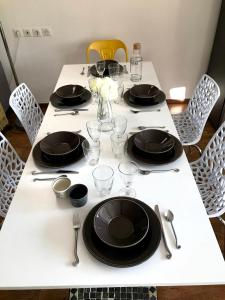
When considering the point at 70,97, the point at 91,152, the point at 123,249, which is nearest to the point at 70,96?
the point at 70,97

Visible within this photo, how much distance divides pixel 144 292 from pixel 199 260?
66 cm

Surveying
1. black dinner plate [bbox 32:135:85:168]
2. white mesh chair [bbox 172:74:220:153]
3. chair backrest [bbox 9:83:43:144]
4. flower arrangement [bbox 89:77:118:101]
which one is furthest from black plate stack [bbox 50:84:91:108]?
white mesh chair [bbox 172:74:220:153]

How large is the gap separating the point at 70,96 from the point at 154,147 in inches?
26.9

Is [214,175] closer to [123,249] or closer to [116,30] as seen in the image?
[123,249]

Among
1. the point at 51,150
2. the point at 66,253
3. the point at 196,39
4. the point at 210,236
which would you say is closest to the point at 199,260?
the point at 210,236

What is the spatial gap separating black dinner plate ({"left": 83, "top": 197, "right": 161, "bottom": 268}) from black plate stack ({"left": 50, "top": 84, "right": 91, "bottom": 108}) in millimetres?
900

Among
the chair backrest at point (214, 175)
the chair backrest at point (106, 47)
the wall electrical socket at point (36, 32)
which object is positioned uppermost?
the wall electrical socket at point (36, 32)

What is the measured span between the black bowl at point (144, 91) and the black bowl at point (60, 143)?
20.7 inches

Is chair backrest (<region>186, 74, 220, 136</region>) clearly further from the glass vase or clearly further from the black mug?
the black mug

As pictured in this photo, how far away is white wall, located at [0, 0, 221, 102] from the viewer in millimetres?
2309

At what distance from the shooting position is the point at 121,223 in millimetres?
940

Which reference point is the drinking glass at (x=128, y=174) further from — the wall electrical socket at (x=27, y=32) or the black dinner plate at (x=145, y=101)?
the wall electrical socket at (x=27, y=32)

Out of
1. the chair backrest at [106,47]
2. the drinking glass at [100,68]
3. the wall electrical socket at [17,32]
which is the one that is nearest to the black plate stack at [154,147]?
the drinking glass at [100,68]

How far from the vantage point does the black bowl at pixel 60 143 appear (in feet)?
4.00
